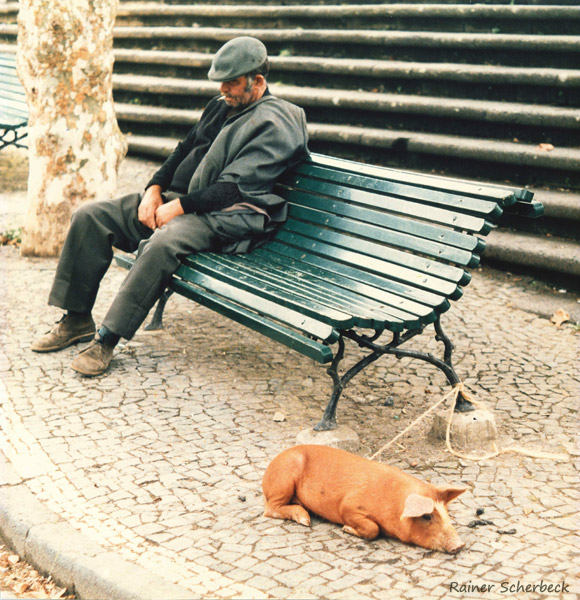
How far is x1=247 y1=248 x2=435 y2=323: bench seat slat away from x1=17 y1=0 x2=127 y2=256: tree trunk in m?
2.25

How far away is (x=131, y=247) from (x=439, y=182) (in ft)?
6.40

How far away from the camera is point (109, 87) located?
6.55 m

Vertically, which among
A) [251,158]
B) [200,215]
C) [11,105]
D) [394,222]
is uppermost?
[251,158]

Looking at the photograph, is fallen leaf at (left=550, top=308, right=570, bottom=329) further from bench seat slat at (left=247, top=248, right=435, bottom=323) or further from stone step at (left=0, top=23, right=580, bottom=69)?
stone step at (left=0, top=23, right=580, bottom=69)

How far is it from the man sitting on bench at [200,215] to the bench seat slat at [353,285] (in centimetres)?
18

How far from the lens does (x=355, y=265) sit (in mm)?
4348

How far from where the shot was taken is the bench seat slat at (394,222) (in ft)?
13.1

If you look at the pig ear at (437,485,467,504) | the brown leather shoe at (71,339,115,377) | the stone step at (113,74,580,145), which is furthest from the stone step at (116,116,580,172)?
the pig ear at (437,485,467,504)

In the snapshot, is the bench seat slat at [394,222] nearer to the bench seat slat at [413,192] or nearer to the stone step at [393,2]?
the bench seat slat at [413,192]

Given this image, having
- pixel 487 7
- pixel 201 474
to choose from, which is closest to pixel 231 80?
pixel 201 474

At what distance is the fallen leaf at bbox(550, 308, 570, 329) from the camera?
5543 mm

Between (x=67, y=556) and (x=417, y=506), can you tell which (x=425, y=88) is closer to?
(x=417, y=506)

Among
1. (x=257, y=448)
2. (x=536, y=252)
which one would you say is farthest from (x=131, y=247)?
(x=536, y=252)

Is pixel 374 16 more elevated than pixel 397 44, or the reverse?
pixel 374 16
